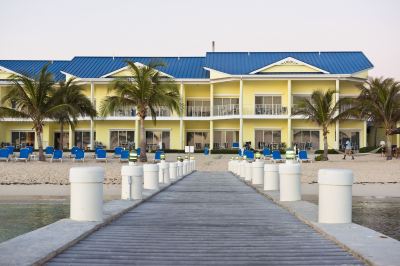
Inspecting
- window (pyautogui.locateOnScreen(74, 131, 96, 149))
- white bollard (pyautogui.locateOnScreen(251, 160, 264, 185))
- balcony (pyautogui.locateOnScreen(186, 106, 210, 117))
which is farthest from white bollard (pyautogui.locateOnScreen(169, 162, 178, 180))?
window (pyautogui.locateOnScreen(74, 131, 96, 149))

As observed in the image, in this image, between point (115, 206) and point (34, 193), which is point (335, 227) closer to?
point (115, 206)

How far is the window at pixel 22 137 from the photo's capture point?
190 feet

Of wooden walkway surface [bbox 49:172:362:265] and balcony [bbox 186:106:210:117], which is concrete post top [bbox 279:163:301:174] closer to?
wooden walkway surface [bbox 49:172:362:265]

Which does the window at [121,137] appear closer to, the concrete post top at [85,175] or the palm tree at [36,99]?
the palm tree at [36,99]

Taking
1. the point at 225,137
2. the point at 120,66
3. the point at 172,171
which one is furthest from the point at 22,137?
the point at 172,171

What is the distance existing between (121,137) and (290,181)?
147ft

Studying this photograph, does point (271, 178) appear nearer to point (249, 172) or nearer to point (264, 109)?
point (249, 172)

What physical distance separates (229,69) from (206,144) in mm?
7298

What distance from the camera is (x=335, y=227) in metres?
8.08

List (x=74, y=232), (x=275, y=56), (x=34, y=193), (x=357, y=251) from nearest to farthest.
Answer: (x=357, y=251) < (x=74, y=232) < (x=34, y=193) < (x=275, y=56)

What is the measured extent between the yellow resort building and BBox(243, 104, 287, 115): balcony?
79mm

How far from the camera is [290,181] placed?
12266mm

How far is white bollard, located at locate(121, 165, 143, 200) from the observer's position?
1230 cm

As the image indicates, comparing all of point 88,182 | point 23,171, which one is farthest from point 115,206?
point 23,171
